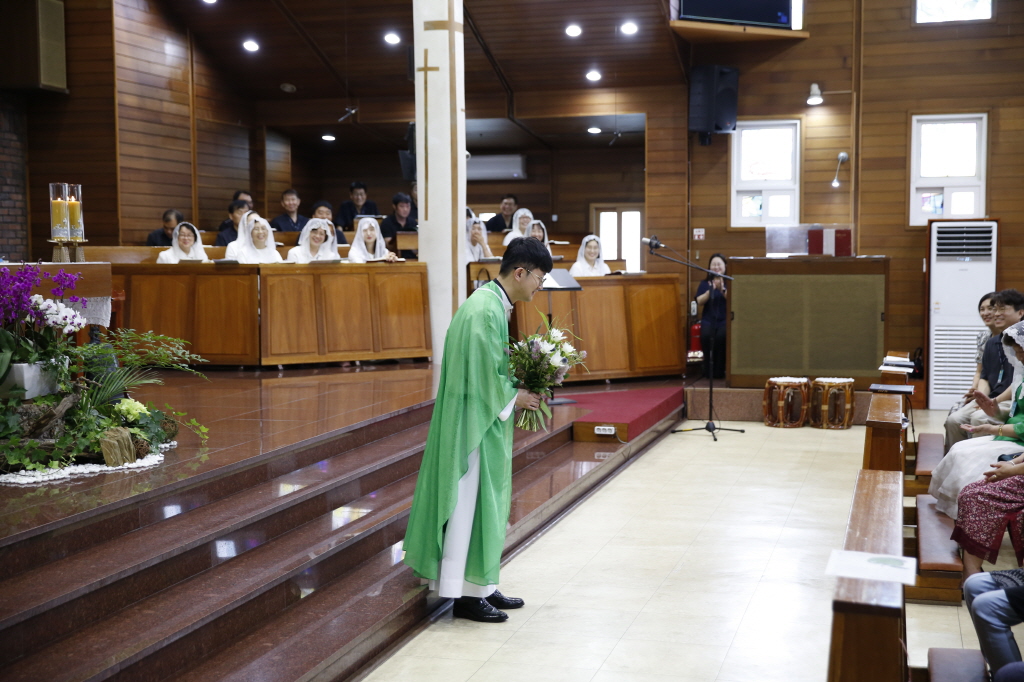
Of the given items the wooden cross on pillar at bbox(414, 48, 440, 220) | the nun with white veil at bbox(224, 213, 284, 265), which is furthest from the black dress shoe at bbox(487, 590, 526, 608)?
the wooden cross on pillar at bbox(414, 48, 440, 220)

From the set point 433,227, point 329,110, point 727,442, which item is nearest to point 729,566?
point 727,442

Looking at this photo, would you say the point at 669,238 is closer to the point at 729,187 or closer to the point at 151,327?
the point at 729,187

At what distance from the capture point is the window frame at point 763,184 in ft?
37.3

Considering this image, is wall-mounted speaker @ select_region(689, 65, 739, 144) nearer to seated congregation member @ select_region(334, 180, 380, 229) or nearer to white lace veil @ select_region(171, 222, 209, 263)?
seated congregation member @ select_region(334, 180, 380, 229)

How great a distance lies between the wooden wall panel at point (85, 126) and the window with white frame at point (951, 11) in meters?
8.75

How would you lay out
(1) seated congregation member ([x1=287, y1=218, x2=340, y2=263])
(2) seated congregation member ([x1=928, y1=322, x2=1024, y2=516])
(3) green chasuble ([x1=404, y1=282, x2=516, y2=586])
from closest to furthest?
(3) green chasuble ([x1=404, y1=282, x2=516, y2=586])
(2) seated congregation member ([x1=928, y1=322, x2=1024, y2=516])
(1) seated congregation member ([x1=287, y1=218, x2=340, y2=263])

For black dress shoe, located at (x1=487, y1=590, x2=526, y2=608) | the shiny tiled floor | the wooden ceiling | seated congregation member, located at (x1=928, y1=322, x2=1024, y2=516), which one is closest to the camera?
the shiny tiled floor

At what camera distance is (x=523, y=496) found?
18.1 feet

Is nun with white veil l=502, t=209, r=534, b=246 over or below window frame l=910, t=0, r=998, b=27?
below

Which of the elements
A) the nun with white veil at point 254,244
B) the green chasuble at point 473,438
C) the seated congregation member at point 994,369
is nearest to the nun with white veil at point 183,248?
the nun with white veil at point 254,244

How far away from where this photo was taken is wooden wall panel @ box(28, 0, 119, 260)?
35.6ft

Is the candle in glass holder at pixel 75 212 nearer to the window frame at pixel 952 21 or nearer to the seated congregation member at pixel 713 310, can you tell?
the seated congregation member at pixel 713 310

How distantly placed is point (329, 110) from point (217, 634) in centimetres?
1101

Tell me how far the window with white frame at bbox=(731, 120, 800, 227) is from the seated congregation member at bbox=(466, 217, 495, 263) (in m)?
3.14
